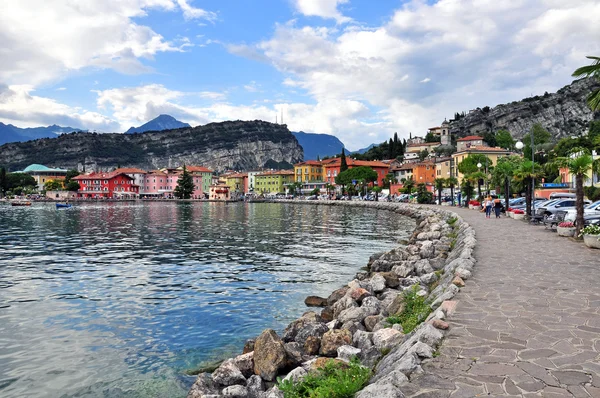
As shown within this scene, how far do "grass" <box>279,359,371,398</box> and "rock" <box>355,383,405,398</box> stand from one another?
21.0 inches

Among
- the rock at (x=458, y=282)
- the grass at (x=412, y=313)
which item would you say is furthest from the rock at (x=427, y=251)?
the rock at (x=458, y=282)

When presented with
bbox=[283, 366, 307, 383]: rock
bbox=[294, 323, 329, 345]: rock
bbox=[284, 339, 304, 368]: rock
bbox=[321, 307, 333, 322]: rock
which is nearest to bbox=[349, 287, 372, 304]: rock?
bbox=[321, 307, 333, 322]: rock

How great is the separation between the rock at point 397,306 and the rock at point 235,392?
15.0 feet

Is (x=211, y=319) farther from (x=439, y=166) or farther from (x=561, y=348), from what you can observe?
(x=439, y=166)

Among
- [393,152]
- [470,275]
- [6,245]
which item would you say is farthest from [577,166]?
[393,152]

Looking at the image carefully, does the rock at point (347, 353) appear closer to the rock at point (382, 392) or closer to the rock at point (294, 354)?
the rock at point (294, 354)

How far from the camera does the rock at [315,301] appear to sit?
1587 cm

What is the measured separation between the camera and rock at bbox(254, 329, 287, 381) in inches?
340

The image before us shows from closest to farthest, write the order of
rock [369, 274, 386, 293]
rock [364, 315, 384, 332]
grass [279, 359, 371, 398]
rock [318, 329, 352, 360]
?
grass [279, 359, 371, 398] → rock [318, 329, 352, 360] → rock [364, 315, 384, 332] → rock [369, 274, 386, 293]

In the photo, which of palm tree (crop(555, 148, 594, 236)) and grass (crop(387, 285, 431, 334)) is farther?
A: palm tree (crop(555, 148, 594, 236))

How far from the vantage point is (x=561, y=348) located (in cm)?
659

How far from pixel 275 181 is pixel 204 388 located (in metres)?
187

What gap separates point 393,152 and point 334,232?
488 feet

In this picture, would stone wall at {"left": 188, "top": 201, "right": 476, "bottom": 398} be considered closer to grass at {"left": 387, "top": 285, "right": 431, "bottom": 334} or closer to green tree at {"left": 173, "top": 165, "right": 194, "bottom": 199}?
grass at {"left": 387, "top": 285, "right": 431, "bottom": 334}
